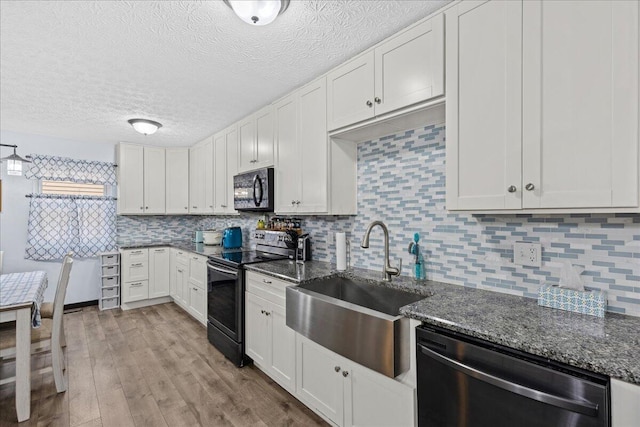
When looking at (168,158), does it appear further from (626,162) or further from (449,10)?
(626,162)

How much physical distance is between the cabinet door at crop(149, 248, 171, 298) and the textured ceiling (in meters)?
2.14

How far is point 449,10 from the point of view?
1.58m

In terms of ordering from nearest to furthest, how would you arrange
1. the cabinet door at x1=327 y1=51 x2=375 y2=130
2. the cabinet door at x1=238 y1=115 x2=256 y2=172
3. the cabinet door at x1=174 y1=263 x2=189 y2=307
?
the cabinet door at x1=327 y1=51 x2=375 y2=130 → the cabinet door at x1=238 y1=115 x2=256 y2=172 → the cabinet door at x1=174 y1=263 x2=189 y2=307

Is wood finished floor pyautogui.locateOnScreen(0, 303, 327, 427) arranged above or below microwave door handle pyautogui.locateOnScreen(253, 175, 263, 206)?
below

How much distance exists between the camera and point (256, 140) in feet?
10.4

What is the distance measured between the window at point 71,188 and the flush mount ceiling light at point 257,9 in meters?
4.15

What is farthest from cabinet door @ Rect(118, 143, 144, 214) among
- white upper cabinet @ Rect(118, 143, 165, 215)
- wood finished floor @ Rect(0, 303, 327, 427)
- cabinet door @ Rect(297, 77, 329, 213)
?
cabinet door @ Rect(297, 77, 329, 213)

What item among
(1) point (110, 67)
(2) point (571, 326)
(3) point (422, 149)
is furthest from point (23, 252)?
(2) point (571, 326)

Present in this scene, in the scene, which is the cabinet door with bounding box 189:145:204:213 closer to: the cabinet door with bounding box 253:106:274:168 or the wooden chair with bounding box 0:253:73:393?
the cabinet door with bounding box 253:106:274:168

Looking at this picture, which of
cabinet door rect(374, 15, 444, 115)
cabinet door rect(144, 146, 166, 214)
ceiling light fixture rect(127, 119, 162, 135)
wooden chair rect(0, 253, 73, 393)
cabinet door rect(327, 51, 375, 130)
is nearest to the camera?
cabinet door rect(374, 15, 444, 115)

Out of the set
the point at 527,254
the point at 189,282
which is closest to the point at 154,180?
the point at 189,282

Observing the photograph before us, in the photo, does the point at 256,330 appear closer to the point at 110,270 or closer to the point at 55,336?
the point at 55,336

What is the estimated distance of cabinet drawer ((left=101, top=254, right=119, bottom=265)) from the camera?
4.39 metres

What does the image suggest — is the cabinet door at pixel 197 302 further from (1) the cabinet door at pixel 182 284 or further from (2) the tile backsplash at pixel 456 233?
(2) the tile backsplash at pixel 456 233
